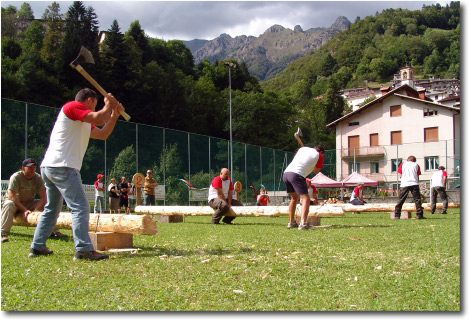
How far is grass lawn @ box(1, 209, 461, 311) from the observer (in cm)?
330

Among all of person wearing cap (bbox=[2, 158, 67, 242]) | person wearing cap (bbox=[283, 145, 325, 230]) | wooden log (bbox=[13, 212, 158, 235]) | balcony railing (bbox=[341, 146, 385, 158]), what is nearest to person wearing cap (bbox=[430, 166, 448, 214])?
person wearing cap (bbox=[283, 145, 325, 230])

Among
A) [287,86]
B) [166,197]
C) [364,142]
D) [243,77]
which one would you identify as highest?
[287,86]

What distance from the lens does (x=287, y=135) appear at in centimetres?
7231

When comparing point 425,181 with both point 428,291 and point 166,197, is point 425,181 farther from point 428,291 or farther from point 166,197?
point 428,291

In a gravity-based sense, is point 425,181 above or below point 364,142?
below

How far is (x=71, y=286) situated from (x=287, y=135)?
6926 cm

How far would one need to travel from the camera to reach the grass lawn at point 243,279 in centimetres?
330

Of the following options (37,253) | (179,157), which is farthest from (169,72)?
(37,253)

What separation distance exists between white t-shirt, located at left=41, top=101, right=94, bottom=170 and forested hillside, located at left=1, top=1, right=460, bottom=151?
16.2 meters

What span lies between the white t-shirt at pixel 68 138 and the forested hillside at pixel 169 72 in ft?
53.2

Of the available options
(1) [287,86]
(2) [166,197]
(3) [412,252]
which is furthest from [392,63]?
(3) [412,252]

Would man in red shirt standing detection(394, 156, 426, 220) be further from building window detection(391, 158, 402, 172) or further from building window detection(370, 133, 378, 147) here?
building window detection(370, 133, 378, 147)

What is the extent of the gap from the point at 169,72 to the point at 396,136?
2902 cm

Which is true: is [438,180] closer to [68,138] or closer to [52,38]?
[68,138]
